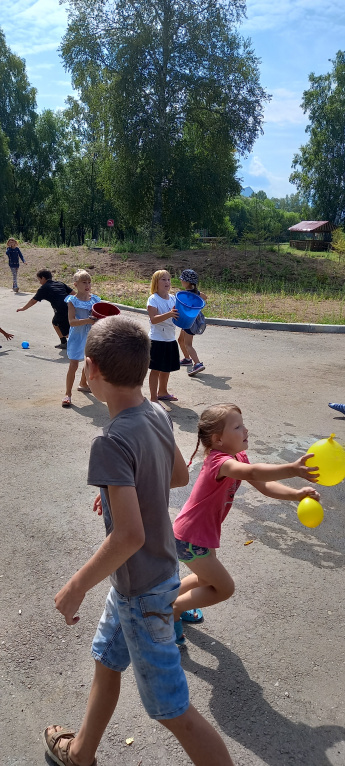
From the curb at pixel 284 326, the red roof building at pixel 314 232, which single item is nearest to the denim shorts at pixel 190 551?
the curb at pixel 284 326

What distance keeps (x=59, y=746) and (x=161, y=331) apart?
5245 mm

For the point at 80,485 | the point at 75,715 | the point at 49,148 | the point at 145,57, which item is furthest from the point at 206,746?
the point at 49,148

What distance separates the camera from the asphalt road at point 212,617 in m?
2.55

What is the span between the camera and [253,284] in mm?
18672

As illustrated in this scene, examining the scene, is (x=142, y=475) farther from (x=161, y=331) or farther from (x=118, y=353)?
(x=161, y=331)

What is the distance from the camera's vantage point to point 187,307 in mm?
7438

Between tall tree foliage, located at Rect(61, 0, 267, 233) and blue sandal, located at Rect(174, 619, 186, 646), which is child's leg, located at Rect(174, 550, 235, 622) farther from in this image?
tall tree foliage, located at Rect(61, 0, 267, 233)

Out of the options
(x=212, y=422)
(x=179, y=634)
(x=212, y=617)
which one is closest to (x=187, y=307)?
(x=212, y=617)

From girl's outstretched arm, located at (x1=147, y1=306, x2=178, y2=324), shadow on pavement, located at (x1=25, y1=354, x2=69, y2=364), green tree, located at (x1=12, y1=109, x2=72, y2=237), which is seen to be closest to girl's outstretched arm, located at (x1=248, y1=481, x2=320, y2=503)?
girl's outstretched arm, located at (x1=147, y1=306, x2=178, y2=324)

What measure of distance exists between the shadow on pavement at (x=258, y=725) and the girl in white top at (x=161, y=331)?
14.4ft

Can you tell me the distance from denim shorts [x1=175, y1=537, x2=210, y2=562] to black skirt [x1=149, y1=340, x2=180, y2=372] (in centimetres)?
439

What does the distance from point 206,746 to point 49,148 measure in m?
50.7

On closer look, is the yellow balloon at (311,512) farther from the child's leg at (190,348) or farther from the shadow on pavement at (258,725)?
the child's leg at (190,348)

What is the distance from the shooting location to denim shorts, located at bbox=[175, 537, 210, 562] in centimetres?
278
